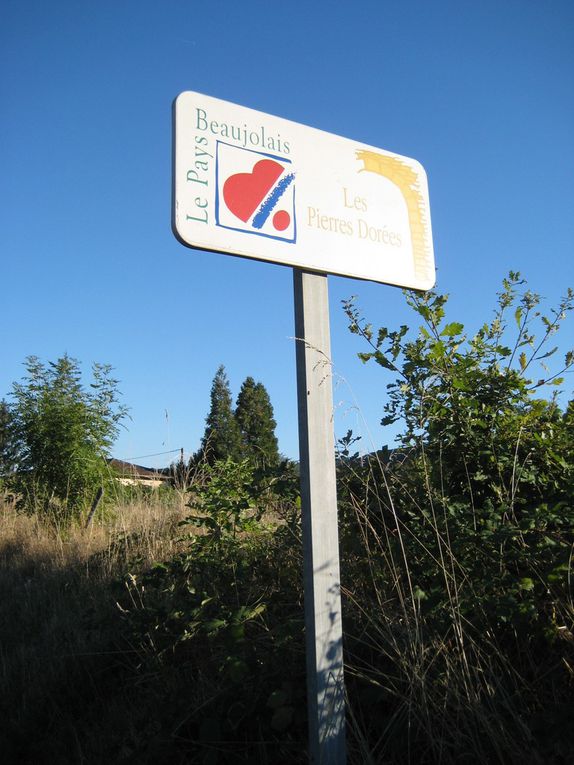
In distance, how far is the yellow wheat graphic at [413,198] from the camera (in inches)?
93.3

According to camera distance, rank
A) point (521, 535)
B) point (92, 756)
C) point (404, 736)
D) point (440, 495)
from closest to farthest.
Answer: point (404, 736), point (521, 535), point (92, 756), point (440, 495)

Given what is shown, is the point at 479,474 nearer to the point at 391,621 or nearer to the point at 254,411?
the point at 391,621

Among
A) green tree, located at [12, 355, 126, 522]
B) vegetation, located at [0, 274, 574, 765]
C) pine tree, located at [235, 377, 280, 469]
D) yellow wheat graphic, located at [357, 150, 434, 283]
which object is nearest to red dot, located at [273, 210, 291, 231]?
yellow wheat graphic, located at [357, 150, 434, 283]

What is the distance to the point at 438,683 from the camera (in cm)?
216

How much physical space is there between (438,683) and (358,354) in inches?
56.3

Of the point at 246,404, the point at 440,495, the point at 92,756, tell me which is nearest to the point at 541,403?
the point at 440,495

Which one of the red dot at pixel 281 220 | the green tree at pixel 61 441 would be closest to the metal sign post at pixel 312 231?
the red dot at pixel 281 220

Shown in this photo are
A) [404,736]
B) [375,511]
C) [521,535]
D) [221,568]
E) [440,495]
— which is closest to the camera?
[404,736]

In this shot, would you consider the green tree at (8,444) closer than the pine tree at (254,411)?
Yes

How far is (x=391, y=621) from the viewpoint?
7.74ft

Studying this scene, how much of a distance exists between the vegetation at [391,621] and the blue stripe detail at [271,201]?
926mm

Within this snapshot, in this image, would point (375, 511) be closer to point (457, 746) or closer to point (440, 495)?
point (440, 495)

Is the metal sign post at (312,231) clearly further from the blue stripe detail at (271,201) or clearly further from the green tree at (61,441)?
the green tree at (61,441)

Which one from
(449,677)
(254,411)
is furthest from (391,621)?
(254,411)
